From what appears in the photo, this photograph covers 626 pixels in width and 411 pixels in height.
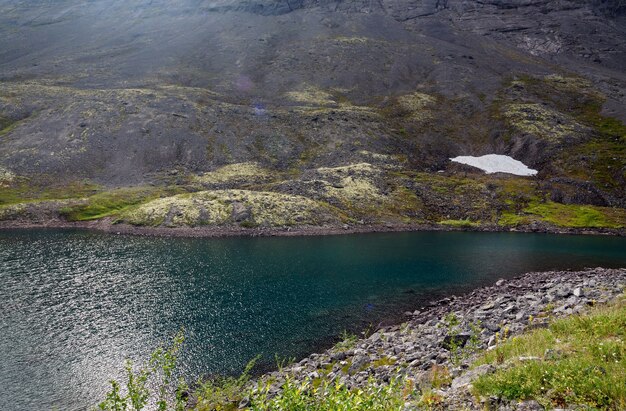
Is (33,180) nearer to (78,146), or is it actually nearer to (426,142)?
(78,146)

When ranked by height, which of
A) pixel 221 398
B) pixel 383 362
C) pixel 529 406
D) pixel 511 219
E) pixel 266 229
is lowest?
pixel 511 219

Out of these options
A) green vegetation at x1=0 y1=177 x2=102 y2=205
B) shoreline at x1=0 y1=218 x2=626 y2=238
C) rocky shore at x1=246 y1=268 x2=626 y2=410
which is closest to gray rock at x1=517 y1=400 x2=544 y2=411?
rocky shore at x1=246 y1=268 x2=626 y2=410

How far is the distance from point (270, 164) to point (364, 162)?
39314mm

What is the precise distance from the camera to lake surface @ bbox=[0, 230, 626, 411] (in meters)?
34.9

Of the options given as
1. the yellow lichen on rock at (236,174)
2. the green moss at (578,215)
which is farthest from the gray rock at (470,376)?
the yellow lichen on rock at (236,174)

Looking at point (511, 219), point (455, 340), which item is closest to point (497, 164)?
point (511, 219)

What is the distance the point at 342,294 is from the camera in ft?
183

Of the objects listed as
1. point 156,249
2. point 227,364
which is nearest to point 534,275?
point 227,364

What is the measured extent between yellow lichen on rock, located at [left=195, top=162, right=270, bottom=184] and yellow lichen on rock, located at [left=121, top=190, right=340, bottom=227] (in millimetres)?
16570

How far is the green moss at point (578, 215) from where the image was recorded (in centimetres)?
12000

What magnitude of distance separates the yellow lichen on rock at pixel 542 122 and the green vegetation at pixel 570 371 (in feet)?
608

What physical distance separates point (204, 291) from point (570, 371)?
50536 mm

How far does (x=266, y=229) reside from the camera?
352 feet

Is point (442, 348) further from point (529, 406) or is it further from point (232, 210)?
point (232, 210)
